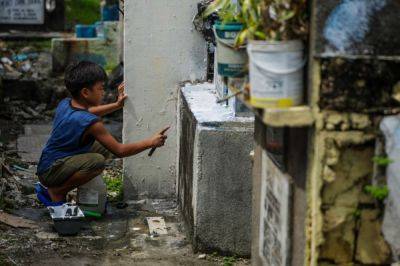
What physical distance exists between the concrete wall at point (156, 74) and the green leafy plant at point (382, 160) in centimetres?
482

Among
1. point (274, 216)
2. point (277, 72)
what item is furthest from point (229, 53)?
point (277, 72)

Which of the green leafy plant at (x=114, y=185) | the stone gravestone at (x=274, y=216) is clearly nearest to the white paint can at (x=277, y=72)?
the stone gravestone at (x=274, y=216)

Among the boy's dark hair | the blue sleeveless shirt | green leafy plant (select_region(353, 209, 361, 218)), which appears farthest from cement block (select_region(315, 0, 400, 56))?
the boy's dark hair

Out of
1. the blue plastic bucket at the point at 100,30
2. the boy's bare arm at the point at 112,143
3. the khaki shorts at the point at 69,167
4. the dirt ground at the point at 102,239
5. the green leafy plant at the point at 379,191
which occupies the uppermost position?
the green leafy plant at the point at 379,191

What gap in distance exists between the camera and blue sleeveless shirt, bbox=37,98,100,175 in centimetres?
748

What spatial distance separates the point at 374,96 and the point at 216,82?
13.4 ft

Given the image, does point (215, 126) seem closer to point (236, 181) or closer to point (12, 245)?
point (236, 181)

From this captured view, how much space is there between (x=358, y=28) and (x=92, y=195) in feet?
15.1

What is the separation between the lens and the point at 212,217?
6801 millimetres

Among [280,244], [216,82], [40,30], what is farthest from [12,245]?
[40,30]

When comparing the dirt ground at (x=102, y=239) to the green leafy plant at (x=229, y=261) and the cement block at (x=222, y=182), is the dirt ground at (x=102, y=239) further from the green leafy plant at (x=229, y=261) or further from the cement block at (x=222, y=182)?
the cement block at (x=222, y=182)

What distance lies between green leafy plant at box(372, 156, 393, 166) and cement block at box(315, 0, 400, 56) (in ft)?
1.57

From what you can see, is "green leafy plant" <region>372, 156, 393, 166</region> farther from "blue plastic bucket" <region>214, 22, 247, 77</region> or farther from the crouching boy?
the crouching boy

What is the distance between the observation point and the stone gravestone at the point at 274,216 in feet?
13.9
